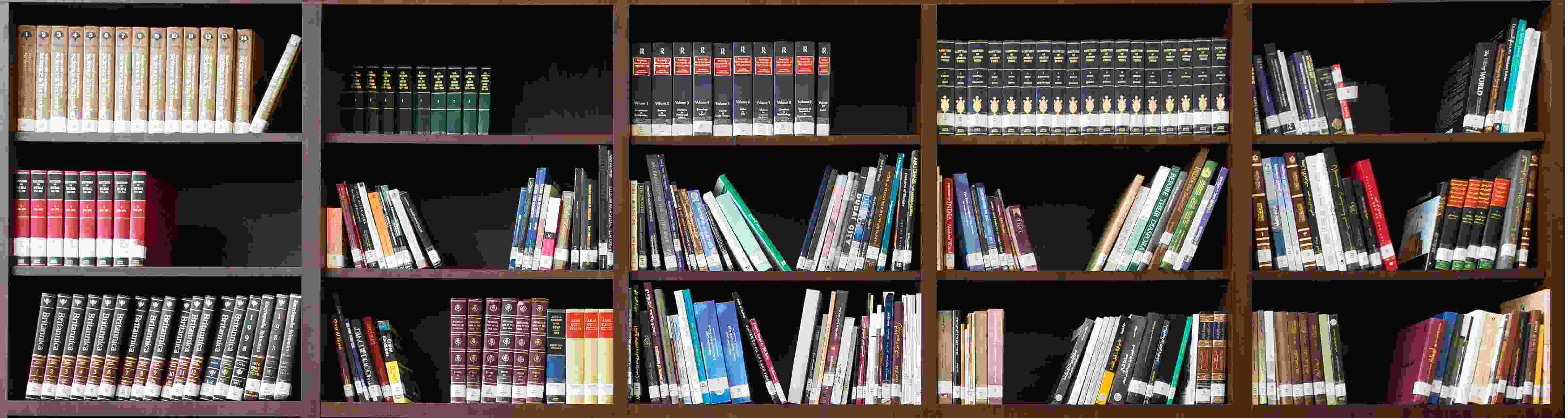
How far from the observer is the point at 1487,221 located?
2584 millimetres

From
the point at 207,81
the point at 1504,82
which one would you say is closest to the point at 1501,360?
the point at 1504,82

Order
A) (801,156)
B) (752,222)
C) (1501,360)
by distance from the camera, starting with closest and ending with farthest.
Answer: (1501,360) < (752,222) < (801,156)

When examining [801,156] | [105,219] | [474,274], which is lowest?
[474,274]

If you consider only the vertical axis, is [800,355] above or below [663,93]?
below

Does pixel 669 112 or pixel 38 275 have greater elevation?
pixel 669 112

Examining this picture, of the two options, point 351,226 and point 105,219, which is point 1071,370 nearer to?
point 351,226

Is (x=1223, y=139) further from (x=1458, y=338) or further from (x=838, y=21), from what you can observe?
(x=838, y=21)

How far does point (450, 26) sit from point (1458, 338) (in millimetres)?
2105

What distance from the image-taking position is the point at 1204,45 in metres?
2.62

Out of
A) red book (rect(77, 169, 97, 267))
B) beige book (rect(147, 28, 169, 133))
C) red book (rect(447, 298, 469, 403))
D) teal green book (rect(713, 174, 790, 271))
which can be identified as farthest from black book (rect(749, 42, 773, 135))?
red book (rect(77, 169, 97, 267))

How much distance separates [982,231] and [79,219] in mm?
1717

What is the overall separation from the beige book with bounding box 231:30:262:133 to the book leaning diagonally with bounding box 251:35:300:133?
0.06 ft

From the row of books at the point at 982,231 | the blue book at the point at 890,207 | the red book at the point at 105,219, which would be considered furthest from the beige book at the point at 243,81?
the row of books at the point at 982,231

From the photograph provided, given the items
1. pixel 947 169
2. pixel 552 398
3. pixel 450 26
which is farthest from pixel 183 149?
pixel 947 169
